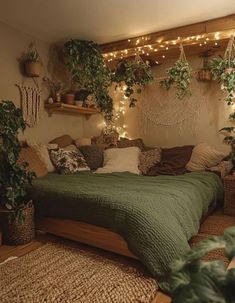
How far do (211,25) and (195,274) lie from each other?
2.98 m

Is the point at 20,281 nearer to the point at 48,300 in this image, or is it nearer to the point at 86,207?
the point at 48,300

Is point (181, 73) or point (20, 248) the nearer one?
point (20, 248)

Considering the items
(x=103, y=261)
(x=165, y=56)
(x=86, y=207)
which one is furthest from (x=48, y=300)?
(x=165, y=56)

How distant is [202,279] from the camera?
63cm

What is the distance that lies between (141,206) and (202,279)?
4.14 feet

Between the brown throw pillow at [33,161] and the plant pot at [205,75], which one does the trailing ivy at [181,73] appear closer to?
the plant pot at [205,75]

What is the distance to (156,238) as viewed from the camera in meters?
1.75

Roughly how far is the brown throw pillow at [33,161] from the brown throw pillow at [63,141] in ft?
1.96

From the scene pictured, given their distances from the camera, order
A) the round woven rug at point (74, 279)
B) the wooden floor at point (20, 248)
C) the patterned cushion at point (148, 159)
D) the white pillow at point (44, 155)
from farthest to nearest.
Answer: the patterned cushion at point (148, 159) → the white pillow at point (44, 155) → the wooden floor at point (20, 248) → the round woven rug at point (74, 279)

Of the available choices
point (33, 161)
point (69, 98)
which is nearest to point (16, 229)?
point (33, 161)

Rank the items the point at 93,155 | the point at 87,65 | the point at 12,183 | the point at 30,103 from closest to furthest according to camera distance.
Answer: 1. the point at 12,183
2. the point at 30,103
3. the point at 87,65
4. the point at 93,155

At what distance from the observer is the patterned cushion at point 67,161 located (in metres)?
3.25

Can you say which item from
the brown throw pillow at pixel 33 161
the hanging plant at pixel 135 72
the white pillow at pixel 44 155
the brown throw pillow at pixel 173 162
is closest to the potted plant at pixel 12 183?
the brown throw pillow at pixel 33 161

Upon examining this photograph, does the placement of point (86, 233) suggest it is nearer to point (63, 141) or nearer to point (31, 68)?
point (63, 141)
